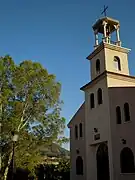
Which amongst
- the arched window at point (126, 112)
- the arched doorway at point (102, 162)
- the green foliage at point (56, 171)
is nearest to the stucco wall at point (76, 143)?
the arched doorway at point (102, 162)

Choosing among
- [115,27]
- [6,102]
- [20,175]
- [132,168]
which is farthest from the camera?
[20,175]

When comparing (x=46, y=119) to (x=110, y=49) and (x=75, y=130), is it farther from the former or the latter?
(x=110, y=49)

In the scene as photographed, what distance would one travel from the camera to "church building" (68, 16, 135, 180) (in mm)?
18625

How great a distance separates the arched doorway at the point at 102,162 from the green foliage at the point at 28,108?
390cm

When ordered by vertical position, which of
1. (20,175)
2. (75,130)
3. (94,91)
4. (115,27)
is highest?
(115,27)

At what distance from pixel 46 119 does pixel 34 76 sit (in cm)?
424

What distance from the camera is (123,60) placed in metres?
23.3

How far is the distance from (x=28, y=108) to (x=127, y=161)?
33.4 feet

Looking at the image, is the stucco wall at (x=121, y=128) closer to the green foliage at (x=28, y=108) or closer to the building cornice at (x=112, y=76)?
the building cornice at (x=112, y=76)

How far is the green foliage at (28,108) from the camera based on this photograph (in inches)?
862

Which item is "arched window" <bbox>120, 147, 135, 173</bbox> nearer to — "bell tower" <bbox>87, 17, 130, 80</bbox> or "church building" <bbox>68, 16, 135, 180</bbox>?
"church building" <bbox>68, 16, 135, 180</bbox>

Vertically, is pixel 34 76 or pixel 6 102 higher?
pixel 34 76

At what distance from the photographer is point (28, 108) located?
23297mm

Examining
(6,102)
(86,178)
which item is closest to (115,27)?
(6,102)
